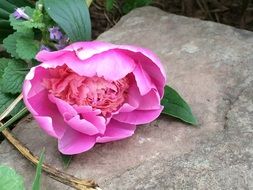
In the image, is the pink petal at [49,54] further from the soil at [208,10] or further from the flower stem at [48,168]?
the soil at [208,10]

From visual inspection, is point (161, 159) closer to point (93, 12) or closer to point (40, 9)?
point (40, 9)

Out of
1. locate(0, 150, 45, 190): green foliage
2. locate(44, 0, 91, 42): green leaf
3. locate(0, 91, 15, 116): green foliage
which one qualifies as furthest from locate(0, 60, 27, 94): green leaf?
locate(0, 150, 45, 190): green foliage

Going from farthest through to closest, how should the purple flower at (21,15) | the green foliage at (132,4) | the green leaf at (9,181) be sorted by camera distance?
the green foliage at (132,4) < the purple flower at (21,15) < the green leaf at (9,181)

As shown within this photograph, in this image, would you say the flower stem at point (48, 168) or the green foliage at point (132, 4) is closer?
the flower stem at point (48, 168)

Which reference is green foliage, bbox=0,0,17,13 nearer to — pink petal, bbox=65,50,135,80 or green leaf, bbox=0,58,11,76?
green leaf, bbox=0,58,11,76

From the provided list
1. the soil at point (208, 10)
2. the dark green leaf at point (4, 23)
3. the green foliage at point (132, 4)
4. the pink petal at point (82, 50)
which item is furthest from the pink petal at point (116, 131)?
the soil at point (208, 10)

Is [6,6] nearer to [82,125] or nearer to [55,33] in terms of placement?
[55,33]

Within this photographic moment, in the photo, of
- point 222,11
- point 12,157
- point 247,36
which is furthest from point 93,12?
point 12,157
